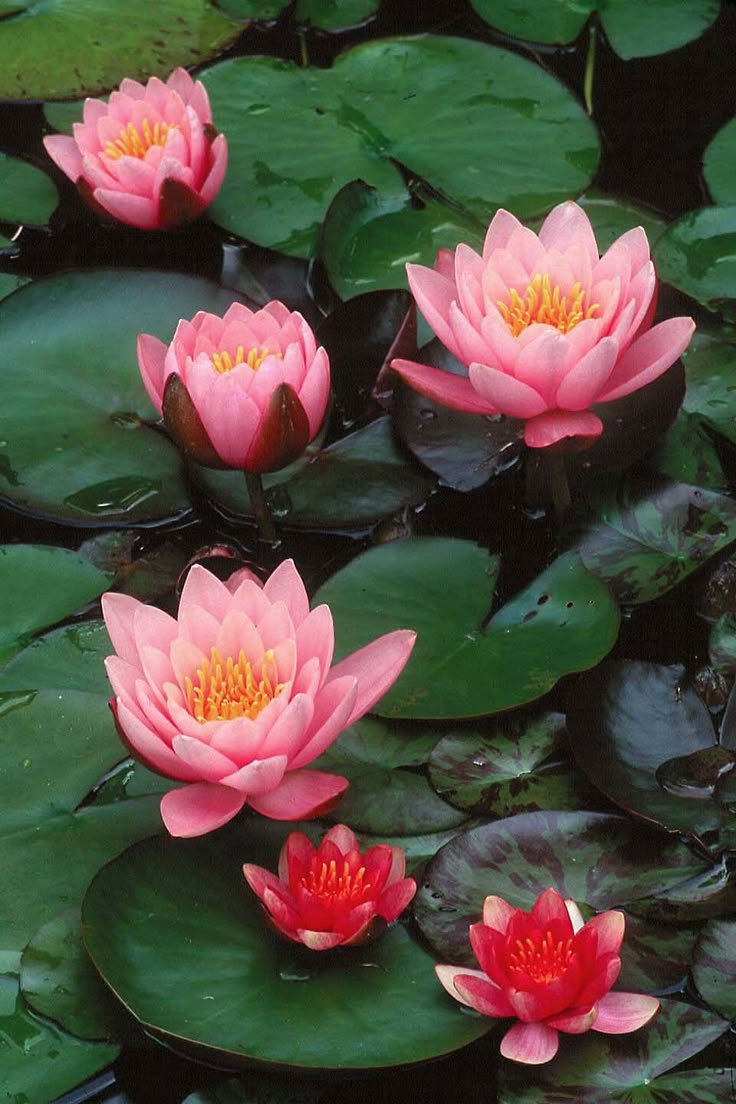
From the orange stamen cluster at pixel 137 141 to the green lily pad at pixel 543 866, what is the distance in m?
1.43

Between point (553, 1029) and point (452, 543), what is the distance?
0.74m

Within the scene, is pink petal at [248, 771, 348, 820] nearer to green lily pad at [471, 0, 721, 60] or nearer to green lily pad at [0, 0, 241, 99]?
green lily pad at [0, 0, 241, 99]

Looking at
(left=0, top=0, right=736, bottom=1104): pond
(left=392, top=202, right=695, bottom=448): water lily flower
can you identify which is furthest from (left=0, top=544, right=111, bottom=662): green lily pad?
(left=392, top=202, right=695, bottom=448): water lily flower

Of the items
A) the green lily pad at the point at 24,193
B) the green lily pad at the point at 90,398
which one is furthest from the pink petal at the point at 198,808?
the green lily pad at the point at 24,193

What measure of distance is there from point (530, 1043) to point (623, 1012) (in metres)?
0.11

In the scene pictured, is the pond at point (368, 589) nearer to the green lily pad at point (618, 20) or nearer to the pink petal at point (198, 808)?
the pink petal at point (198, 808)

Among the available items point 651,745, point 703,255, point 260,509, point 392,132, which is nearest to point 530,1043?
point 651,745

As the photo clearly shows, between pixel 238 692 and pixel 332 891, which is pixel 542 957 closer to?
pixel 332 891

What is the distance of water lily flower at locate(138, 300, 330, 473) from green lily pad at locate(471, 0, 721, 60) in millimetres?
1312

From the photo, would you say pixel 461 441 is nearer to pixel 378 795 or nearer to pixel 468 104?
pixel 378 795

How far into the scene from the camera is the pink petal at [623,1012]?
55.6 inches

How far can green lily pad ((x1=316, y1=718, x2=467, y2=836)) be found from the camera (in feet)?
5.43

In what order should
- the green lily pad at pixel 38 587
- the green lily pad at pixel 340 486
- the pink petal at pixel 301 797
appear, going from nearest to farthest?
the pink petal at pixel 301 797 < the green lily pad at pixel 38 587 < the green lily pad at pixel 340 486

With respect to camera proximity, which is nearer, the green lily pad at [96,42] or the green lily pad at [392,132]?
the green lily pad at [392,132]
